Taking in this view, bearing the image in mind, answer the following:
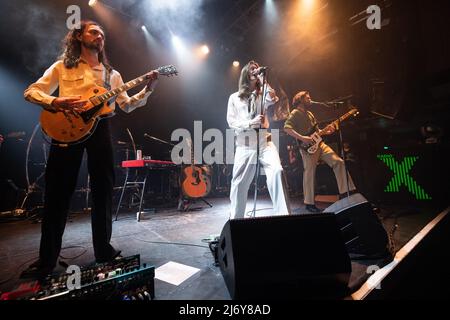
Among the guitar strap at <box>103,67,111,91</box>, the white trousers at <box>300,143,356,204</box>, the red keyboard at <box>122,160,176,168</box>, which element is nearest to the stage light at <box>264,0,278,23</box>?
the white trousers at <box>300,143,356,204</box>

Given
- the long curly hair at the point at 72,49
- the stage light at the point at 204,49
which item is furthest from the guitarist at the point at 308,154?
the stage light at the point at 204,49

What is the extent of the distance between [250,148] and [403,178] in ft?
13.8

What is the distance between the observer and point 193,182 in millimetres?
6121

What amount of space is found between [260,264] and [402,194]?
5079 mm

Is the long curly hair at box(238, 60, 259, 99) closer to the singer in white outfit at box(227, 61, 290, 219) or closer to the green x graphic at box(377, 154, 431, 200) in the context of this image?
the singer in white outfit at box(227, 61, 290, 219)

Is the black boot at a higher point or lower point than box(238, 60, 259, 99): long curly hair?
lower

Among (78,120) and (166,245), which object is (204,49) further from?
(166,245)

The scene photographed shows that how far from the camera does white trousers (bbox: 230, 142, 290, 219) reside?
2504 millimetres

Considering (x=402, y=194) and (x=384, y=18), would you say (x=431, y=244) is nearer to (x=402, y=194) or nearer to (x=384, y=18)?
(x=402, y=194)

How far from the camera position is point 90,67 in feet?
7.09

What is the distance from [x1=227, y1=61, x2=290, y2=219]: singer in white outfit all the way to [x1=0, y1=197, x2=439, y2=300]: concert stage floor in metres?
0.77

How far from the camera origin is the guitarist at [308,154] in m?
4.18

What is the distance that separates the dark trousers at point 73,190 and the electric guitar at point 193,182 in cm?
391
